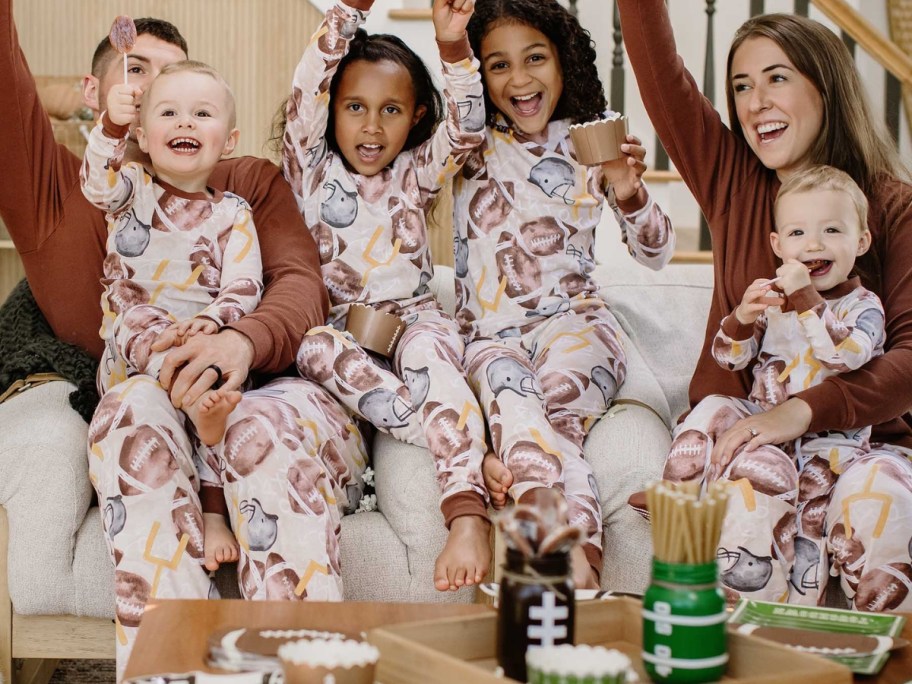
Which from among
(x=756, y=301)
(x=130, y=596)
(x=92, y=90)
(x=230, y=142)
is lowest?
(x=130, y=596)

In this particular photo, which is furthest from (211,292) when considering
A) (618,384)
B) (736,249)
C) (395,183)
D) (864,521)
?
(864,521)

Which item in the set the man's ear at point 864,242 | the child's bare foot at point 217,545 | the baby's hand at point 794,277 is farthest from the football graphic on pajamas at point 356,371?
the man's ear at point 864,242

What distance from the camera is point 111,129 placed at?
1846mm

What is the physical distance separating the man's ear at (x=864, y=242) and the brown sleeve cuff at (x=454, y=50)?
757 millimetres

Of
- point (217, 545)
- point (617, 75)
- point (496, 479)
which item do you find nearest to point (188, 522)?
point (217, 545)

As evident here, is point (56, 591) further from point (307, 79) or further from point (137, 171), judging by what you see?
point (307, 79)

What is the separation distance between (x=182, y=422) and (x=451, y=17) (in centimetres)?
85

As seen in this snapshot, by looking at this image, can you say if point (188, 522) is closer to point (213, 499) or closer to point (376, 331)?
point (213, 499)

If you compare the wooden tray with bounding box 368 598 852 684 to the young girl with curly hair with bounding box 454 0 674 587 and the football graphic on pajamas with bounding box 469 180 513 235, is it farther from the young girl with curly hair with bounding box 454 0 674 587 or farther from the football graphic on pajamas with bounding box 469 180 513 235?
the football graphic on pajamas with bounding box 469 180 513 235

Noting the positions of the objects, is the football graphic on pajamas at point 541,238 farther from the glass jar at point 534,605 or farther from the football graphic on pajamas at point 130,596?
the glass jar at point 534,605

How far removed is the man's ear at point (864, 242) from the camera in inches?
71.7

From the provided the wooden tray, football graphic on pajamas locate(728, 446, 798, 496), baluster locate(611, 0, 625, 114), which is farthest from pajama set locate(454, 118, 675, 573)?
baluster locate(611, 0, 625, 114)

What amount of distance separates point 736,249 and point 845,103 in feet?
1.02

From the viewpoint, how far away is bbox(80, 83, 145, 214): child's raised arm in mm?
1815
